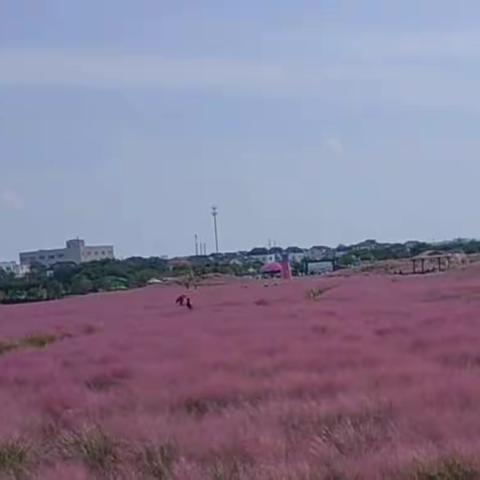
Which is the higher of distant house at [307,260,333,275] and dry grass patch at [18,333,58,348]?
distant house at [307,260,333,275]

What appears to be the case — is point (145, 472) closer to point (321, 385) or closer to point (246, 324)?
point (321, 385)

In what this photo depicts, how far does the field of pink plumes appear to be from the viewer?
1198cm

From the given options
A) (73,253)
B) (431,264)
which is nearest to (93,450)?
(431,264)

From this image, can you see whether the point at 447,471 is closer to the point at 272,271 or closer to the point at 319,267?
the point at 272,271

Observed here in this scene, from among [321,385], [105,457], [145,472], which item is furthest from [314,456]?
[321,385]

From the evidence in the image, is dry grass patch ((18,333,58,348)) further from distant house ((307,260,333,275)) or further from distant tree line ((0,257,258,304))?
distant house ((307,260,333,275))

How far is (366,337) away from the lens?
27062 mm

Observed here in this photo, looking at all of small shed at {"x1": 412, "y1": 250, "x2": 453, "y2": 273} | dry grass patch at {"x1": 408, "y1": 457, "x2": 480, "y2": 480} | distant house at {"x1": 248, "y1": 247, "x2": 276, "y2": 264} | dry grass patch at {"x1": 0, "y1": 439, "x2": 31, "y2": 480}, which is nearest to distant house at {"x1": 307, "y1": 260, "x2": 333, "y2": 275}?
small shed at {"x1": 412, "y1": 250, "x2": 453, "y2": 273}

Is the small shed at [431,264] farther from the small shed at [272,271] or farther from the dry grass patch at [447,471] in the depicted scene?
the dry grass patch at [447,471]

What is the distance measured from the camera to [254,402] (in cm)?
1703

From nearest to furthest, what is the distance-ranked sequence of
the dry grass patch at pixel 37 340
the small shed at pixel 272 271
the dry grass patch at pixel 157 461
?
the dry grass patch at pixel 157 461 < the dry grass patch at pixel 37 340 < the small shed at pixel 272 271

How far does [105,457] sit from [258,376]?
6.95m

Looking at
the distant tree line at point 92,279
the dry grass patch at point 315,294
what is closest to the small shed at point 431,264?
the distant tree line at point 92,279

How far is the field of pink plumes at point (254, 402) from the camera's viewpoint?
12.0 m
